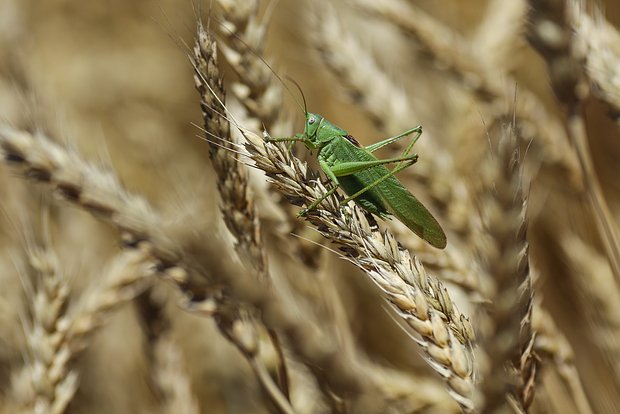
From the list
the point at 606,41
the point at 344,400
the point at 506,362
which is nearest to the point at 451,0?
the point at 606,41

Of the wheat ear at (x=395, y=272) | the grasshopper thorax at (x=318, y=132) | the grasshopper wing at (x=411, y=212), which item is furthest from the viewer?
the grasshopper thorax at (x=318, y=132)

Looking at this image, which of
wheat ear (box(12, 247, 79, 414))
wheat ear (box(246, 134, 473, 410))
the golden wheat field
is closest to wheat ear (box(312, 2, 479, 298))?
the golden wheat field

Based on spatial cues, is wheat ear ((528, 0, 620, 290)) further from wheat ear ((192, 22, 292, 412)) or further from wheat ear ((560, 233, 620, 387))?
wheat ear ((192, 22, 292, 412))

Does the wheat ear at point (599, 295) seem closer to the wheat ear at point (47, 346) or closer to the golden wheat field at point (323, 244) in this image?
the golden wheat field at point (323, 244)

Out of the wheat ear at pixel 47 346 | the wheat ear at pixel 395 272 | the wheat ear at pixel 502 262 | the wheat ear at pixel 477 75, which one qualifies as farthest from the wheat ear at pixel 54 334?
the wheat ear at pixel 477 75

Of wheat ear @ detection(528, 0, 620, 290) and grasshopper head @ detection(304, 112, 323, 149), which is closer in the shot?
wheat ear @ detection(528, 0, 620, 290)

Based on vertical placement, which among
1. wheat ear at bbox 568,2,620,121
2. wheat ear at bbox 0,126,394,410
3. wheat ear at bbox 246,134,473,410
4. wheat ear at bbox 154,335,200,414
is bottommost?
wheat ear at bbox 154,335,200,414
